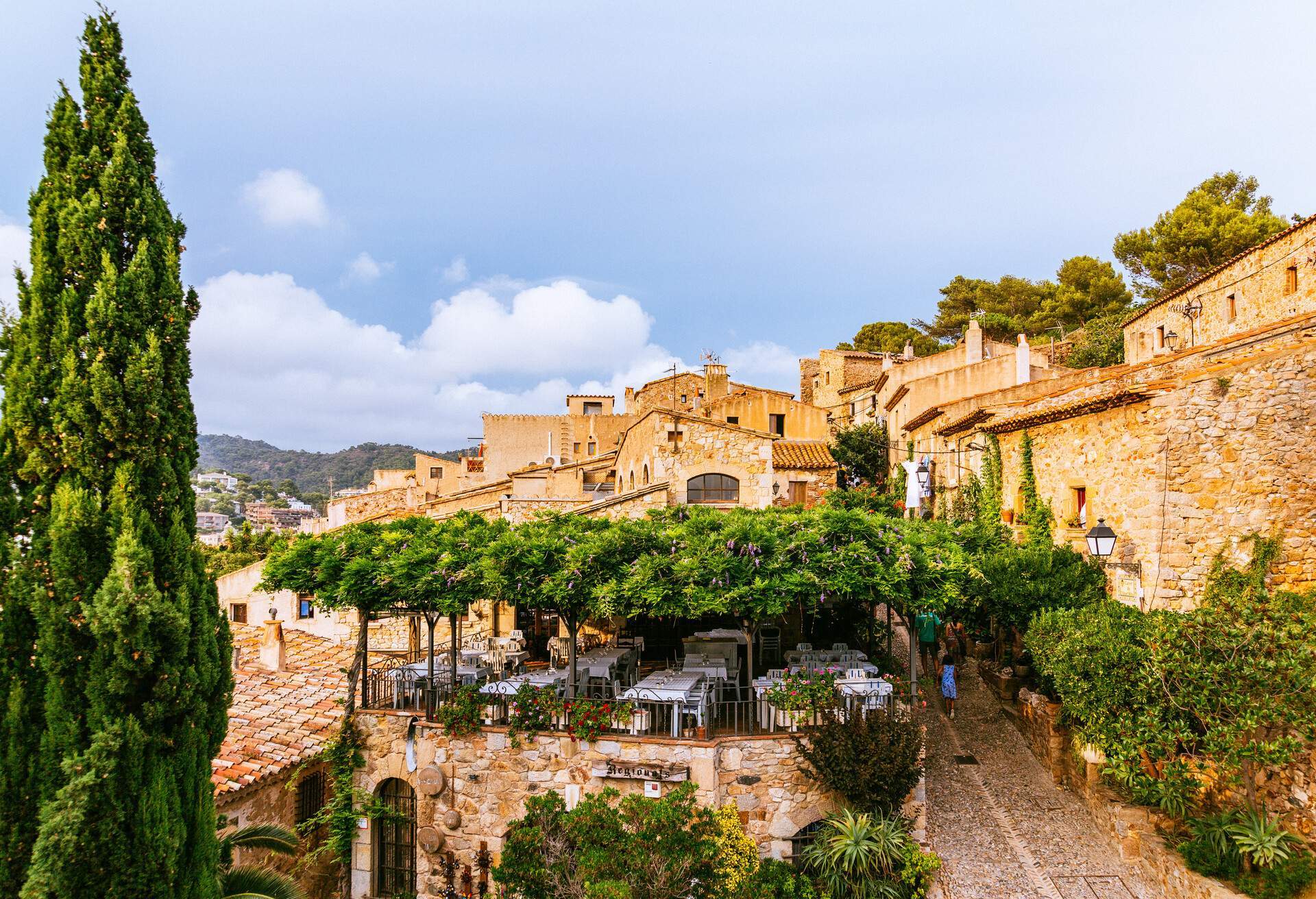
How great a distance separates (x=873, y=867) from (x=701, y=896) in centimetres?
236

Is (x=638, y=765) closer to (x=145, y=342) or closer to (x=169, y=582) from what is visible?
(x=169, y=582)

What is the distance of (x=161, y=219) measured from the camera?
7227 mm

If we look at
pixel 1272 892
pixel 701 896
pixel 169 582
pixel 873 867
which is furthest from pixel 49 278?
pixel 1272 892

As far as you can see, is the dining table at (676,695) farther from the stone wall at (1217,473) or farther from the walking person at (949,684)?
the stone wall at (1217,473)

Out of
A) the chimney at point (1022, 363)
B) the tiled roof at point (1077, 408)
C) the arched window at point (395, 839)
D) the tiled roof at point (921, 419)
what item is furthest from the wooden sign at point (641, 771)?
the chimney at point (1022, 363)

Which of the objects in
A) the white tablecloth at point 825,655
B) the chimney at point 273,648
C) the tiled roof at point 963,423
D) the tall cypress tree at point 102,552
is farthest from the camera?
the tiled roof at point 963,423

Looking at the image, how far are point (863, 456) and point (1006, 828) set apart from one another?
1587 cm

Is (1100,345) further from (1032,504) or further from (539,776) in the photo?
(539,776)

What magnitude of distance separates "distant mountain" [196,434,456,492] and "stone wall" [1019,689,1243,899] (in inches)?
3292

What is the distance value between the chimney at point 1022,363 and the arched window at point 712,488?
31.6 feet

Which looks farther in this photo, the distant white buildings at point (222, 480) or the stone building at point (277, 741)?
the distant white buildings at point (222, 480)

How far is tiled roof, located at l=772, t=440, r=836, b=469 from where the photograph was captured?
23.8 metres

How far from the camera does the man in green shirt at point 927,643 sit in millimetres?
17375

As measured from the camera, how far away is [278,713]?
13359mm
